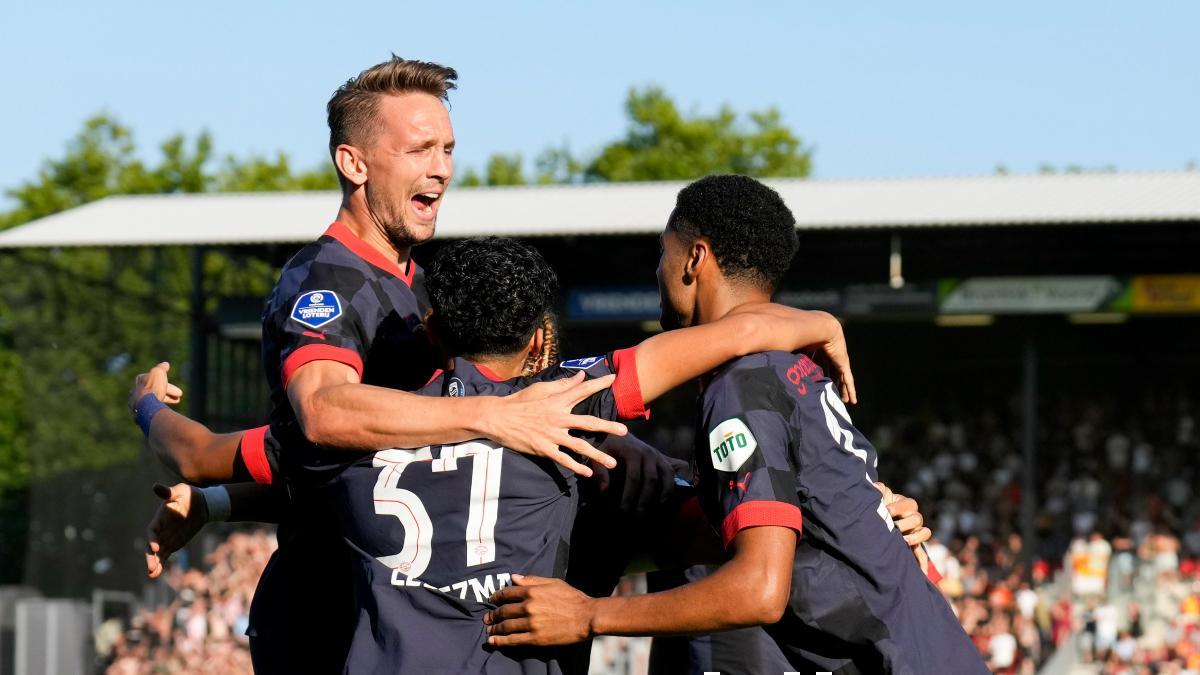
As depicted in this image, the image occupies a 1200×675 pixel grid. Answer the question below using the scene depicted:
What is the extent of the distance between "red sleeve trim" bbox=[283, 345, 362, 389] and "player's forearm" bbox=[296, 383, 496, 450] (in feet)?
0.54

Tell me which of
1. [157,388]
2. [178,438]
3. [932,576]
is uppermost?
[157,388]

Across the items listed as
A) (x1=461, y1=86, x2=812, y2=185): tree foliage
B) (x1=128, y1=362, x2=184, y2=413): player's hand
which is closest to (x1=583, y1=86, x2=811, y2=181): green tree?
(x1=461, y1=86, x2=812, y2=185): tree foliage

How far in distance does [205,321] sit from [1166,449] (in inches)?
639

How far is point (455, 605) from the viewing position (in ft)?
10.9

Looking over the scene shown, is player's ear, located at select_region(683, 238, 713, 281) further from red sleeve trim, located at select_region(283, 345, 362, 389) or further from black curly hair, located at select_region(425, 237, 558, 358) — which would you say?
red sleeve trim, located at select_region(283, 345, 362, 389)

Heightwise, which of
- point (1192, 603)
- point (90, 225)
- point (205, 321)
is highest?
→ point (90, 225)

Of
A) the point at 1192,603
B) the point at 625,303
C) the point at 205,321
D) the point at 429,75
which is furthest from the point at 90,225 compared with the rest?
the point at 429,75

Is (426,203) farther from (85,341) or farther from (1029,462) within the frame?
(85,341)

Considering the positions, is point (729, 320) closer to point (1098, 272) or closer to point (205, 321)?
point (205, 321)

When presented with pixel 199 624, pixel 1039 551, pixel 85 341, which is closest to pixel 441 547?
pixel 199 624

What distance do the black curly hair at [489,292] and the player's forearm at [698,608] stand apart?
0.66 meters

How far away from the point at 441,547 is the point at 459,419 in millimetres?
284

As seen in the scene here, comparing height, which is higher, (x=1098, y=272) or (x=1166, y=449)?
(x=1098, y=272)

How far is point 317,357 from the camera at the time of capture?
3596mm
